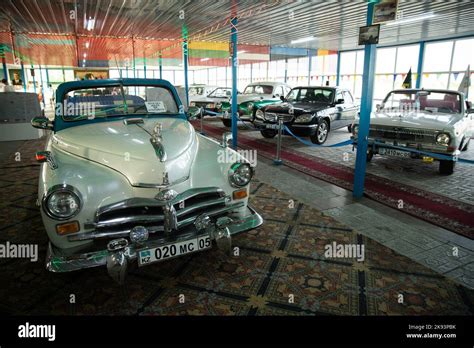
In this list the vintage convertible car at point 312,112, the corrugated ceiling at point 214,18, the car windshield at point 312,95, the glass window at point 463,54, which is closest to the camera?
the corrugated ceiling at point 214,18

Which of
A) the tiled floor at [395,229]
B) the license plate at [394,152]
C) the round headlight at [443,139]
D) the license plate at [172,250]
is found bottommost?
the tiled floor at [395,229]

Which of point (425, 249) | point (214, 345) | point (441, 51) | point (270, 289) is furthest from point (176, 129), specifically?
point (441, 51)

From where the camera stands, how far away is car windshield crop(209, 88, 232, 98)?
597 inches

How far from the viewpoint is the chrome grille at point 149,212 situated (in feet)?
8.20

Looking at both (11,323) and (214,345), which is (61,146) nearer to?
(11,323)

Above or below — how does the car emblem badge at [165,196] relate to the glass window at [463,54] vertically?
below

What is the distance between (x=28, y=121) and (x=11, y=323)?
988 centimetres

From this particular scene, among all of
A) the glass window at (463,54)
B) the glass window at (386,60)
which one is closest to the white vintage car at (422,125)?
the glass window at (463,54)

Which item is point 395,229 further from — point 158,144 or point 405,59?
point 405,59

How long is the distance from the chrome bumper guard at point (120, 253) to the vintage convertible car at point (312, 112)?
6800 mm

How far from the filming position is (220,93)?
1539 centimetres

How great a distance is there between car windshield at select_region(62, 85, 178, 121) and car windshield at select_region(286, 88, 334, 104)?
6574mm

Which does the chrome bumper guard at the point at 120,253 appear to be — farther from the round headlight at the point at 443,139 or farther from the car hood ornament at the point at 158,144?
the round headlight at the point at 443,139

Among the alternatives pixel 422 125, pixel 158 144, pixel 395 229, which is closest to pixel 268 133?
pixel 422 125
